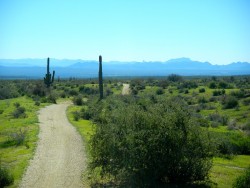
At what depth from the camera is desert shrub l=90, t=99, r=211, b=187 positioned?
570 inches

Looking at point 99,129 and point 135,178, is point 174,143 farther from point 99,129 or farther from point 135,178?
point 99,129

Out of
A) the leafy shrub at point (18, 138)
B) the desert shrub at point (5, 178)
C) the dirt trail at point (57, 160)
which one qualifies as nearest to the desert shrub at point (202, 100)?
the dirt trail at point (57, 160)

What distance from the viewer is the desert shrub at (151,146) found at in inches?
570

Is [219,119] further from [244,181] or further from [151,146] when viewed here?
[151,146]

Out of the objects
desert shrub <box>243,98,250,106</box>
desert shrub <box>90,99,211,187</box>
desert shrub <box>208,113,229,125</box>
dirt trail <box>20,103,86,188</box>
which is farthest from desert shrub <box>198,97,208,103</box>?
desert shrub <box>90,99,211,187</box>

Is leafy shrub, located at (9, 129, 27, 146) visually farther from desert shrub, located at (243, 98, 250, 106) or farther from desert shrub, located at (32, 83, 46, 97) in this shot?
desert shrub, located at (32, 83, 46, 97)

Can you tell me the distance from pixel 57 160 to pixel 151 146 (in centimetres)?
702

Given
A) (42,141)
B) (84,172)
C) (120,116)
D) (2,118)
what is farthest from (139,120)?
(2,118)

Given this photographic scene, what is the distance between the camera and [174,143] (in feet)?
48.8

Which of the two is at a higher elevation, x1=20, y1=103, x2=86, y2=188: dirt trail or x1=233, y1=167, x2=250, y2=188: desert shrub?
x1=233, y1=167, x2=250, y2=188: desert shrub

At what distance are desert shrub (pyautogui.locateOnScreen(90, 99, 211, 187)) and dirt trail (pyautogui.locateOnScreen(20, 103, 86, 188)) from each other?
1.80m

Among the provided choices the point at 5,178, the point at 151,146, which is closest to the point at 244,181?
the point at 151,146

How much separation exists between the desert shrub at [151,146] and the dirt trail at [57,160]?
5.90 ft

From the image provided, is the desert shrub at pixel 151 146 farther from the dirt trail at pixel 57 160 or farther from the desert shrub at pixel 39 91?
the desert shrub at pixel 39 91
